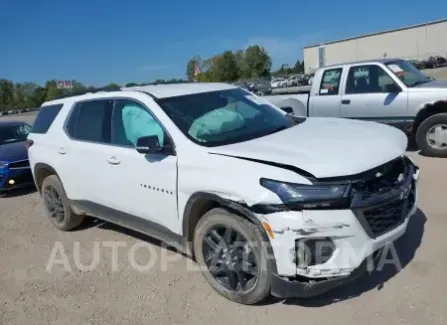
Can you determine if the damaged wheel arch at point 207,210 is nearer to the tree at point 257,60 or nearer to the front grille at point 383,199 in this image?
the front grille at point 383,199

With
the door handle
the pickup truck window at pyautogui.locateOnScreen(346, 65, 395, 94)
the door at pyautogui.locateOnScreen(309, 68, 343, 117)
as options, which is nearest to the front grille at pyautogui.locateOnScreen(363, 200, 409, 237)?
the door handle

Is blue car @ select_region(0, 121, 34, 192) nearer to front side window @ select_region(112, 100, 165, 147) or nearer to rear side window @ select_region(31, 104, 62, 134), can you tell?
rear side window @ select_region(31, 104, 62, 134)

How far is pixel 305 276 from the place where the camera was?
3043 millimetres

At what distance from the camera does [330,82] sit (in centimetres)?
863

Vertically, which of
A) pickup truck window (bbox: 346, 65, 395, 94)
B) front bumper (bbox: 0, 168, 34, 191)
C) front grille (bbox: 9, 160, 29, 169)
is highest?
pickup truck window (bbox: 346, 65, 395, 94)

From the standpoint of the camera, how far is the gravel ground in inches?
127

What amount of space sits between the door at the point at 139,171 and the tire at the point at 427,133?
5455 millimetres

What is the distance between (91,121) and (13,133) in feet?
19.5

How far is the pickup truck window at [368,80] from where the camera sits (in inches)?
311

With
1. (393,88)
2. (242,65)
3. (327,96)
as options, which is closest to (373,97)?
(393,88)

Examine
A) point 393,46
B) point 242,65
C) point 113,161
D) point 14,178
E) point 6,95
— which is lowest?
point 14,178

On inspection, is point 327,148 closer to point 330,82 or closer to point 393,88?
point 393,88

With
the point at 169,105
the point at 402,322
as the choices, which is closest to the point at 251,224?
the point at 402,322

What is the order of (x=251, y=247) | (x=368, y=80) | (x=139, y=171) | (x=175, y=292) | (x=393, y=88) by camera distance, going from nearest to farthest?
(x=251, y=247) < (x=175, y=292) < (x=139, y=171) < (x=393, y=88) < (x=368, y=80)
